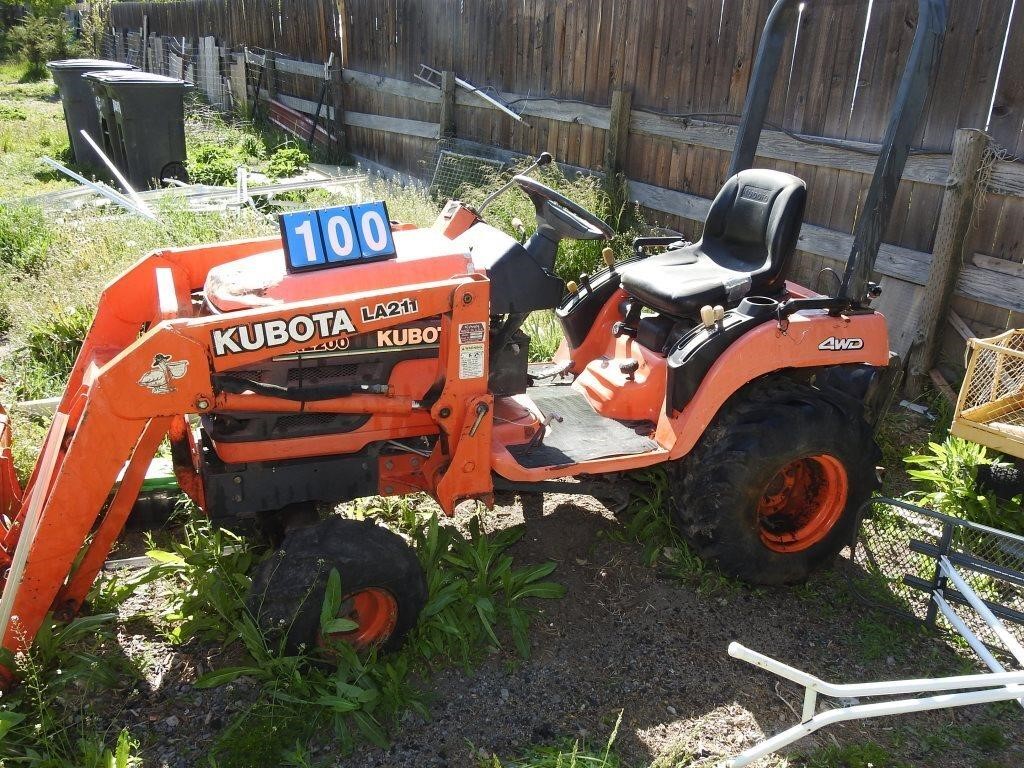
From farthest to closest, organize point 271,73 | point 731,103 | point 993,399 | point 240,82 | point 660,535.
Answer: point 240,82
point 271,73
point 731,103
point 660,535
point 993,399

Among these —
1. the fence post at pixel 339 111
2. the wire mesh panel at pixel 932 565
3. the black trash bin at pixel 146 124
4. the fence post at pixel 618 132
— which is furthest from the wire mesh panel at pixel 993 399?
the fence post at pixel 339 111

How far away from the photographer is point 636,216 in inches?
297

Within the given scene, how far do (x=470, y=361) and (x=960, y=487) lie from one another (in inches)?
105

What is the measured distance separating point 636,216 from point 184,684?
5635 millimetres

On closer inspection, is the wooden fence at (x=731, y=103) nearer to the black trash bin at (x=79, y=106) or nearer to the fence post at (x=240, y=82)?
the black trash bin at (x=79, y=106)

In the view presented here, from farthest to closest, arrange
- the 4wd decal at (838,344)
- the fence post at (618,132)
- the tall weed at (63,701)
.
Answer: the fence post at (618,132), the 4wd decal at (838,344), the tall weed at (63,701)

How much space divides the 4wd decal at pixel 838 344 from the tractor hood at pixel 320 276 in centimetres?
151

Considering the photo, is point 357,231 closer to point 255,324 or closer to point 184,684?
point 255,324

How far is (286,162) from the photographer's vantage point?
11.5 meters

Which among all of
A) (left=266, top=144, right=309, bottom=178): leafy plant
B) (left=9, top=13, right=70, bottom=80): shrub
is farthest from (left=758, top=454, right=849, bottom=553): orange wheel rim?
(left=9, top=13, right=70, bottom=80): shrub

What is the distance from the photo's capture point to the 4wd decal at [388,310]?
2.86 metres

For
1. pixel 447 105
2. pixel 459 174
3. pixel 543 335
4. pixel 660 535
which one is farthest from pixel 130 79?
pixel 660 535

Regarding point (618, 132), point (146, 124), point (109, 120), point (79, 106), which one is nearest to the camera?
point (618, 132)

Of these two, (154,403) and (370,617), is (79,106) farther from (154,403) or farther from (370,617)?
(370,617)
